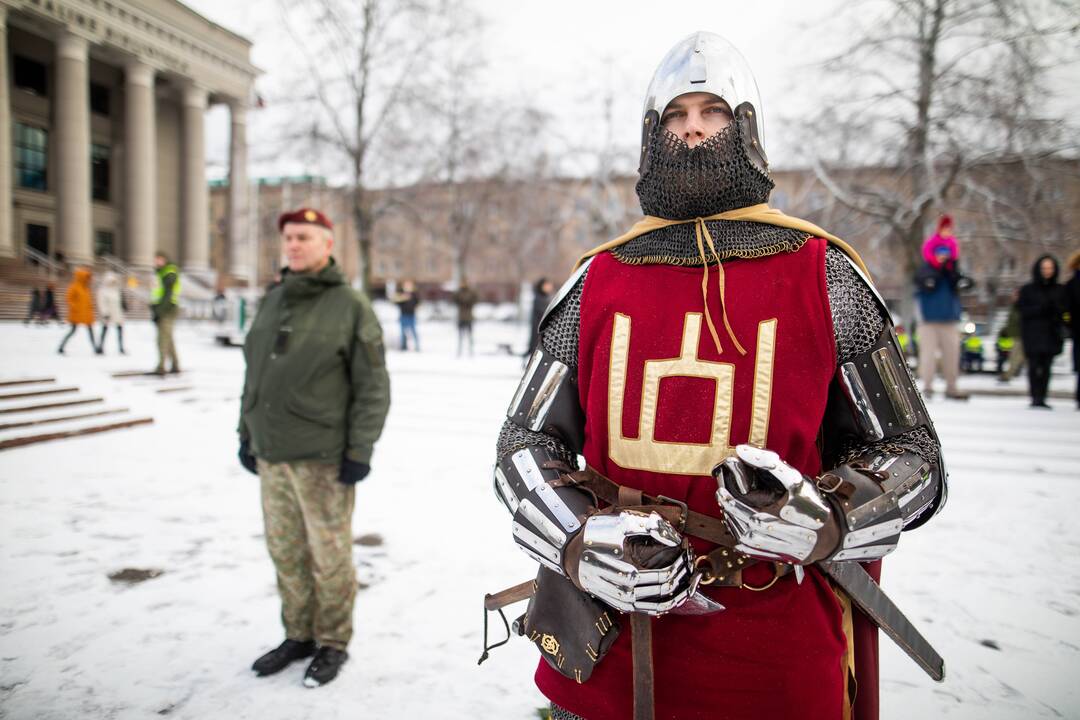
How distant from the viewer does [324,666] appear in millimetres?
2660

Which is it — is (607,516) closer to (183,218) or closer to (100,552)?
(100,552)

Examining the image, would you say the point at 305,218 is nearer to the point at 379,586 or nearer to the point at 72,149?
the point at 379,586

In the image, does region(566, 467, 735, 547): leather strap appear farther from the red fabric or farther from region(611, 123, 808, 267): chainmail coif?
region(611, 123, 808, 267): chainmail coif

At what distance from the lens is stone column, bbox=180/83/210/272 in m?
27.9

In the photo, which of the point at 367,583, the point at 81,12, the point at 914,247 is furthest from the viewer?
the point at 81,12

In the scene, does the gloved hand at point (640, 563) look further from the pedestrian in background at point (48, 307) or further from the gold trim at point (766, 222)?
the pedestrian in background at point (48, 307)

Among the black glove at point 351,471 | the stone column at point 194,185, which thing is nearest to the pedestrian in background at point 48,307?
the stone column at point 194,185

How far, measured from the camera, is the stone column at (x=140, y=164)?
25.2 metres

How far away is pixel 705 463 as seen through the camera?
1193mm

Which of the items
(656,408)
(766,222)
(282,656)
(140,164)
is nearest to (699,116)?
(766,222)

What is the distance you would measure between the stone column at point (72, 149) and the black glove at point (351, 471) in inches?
1083

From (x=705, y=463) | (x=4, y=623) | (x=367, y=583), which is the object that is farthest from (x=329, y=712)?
(x=705, y=463)

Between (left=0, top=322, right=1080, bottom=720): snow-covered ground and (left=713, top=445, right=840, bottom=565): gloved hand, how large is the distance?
1863 millimetres

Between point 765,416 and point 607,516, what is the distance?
38cm
